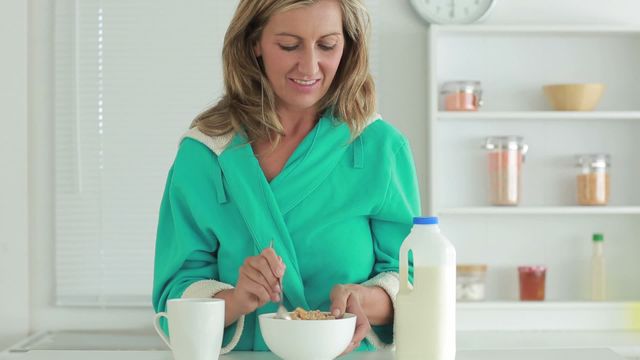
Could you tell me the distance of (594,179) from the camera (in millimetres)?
3424

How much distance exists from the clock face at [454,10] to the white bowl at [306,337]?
233 cm

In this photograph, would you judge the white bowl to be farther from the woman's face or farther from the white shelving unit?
the white shelving unit

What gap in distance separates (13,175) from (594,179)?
2173 mm

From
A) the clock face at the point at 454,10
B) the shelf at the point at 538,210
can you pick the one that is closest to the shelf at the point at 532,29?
the clock face at the point at 454,10

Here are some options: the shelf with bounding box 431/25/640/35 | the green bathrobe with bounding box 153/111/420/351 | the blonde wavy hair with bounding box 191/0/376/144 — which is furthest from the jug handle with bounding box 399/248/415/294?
the shelf with bounding box 431/25/640/35

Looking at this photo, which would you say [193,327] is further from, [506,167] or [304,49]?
[506,167]

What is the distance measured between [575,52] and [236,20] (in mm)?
2276

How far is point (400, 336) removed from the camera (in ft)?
4.40

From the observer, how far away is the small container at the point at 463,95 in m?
3.41

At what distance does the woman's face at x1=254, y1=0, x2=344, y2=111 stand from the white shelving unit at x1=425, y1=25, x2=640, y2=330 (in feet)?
6.57

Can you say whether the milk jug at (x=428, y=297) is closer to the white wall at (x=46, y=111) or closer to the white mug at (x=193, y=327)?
the white mug at (x=193, y=327)

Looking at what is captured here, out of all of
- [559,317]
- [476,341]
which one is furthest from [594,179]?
[476,341]

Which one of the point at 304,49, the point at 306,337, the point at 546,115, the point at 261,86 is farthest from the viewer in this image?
the point at 546,115

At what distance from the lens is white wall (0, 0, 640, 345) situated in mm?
3537
